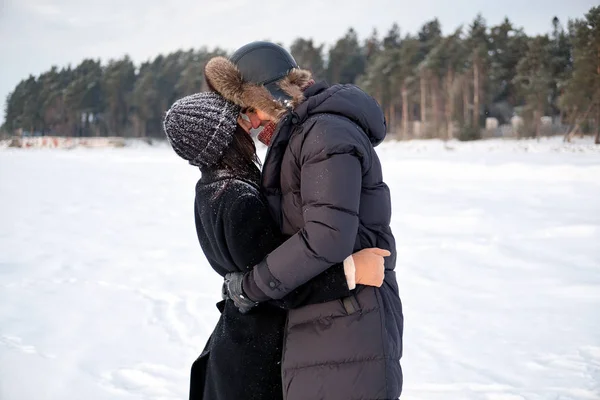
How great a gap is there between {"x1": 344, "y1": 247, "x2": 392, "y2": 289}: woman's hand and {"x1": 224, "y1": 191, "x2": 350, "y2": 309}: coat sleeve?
21mm

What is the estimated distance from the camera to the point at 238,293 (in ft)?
4.80

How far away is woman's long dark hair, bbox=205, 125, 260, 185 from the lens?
156 cm

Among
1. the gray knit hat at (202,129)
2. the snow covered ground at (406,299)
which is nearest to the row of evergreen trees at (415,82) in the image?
the gray knit hat at (202,129)

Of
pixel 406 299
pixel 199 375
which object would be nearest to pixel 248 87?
pixel 199 375

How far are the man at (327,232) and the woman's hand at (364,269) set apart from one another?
0.05 meters

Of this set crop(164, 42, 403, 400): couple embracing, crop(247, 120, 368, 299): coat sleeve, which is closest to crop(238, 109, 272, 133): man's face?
crop(164, 42, 403, 400): couple embracing

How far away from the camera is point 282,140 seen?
1425mm

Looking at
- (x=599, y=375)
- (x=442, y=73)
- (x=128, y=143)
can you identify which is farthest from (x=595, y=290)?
(x=128, y=143)

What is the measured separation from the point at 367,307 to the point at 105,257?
16.5 ft

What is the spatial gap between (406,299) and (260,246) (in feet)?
10.0

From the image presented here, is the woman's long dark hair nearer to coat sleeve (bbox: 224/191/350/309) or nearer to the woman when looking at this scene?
the woman

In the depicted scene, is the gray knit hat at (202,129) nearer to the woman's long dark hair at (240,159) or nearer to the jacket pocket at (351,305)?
the woman's long dark hair at (240,159)

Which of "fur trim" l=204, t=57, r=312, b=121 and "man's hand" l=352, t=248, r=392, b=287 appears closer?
"man's hand" l=352, t=248, r=392, b=287

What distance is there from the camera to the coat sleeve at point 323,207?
1287 millimetres
